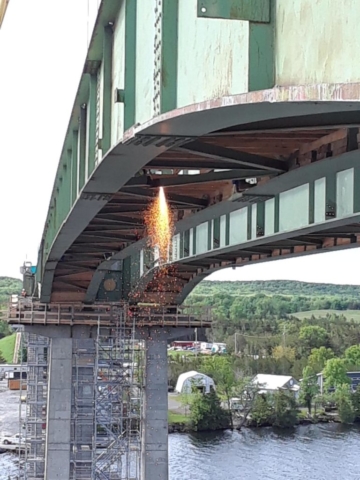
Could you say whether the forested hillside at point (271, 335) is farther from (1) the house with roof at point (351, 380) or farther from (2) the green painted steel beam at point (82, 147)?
(2) the green painted steel beam at point (82, 147)

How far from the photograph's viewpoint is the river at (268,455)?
46812 mm

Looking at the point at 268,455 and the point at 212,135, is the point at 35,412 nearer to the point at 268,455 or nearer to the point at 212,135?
the point at 268,455

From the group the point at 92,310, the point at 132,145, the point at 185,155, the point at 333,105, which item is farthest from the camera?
the point at 92,310

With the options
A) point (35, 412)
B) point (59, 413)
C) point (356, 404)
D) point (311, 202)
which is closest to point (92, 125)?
point (311, 202)

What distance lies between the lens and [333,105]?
189 inches

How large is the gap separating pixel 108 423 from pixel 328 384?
5157 cm

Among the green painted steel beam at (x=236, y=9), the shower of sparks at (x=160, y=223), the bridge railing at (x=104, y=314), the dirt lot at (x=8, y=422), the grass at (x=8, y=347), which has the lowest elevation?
the dirt lot at (x=8, y=422)

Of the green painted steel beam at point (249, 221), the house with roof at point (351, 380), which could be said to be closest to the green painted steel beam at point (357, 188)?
the green painted steel beam at point (249, 221)

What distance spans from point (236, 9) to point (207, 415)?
61296 mm

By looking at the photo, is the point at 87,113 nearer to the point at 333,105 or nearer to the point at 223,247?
the point at 223,247

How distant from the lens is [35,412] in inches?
1624

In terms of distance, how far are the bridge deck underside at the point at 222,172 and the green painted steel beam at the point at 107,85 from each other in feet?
2.12

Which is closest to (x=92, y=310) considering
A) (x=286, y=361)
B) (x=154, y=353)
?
(x=154, y=353)

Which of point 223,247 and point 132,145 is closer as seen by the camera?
point 132,145
